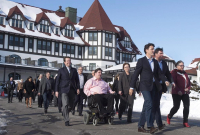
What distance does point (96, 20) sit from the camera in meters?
57.5

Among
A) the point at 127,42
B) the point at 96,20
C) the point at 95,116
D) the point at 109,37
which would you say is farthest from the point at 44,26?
the point at 95,116

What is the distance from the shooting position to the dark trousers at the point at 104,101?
8.91 metres

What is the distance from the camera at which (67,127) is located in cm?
849

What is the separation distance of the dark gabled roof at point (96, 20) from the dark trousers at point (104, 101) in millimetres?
46481

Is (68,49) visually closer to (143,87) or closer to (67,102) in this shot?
(67,102)

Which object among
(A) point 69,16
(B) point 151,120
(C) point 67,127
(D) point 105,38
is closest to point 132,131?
(B) point 151,120

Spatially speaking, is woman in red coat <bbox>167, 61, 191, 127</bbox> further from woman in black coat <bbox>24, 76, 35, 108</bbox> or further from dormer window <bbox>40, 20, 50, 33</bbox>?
dormer window <bbox>40, 20, 50, 33</bbox>

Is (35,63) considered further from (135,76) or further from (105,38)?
(135,76)

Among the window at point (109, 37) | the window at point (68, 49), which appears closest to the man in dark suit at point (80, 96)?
the window at point (68, 49)

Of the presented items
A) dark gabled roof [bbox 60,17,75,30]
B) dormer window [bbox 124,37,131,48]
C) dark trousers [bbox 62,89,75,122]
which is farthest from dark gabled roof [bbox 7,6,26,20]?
dark trousers [bbox 62,89,75,122]

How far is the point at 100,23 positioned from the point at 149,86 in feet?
164

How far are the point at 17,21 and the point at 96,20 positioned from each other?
49.8 feet

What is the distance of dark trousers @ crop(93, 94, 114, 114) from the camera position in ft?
29.2

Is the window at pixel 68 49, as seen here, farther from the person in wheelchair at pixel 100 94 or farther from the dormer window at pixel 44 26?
the person in wheelchair at pixel 100 94
